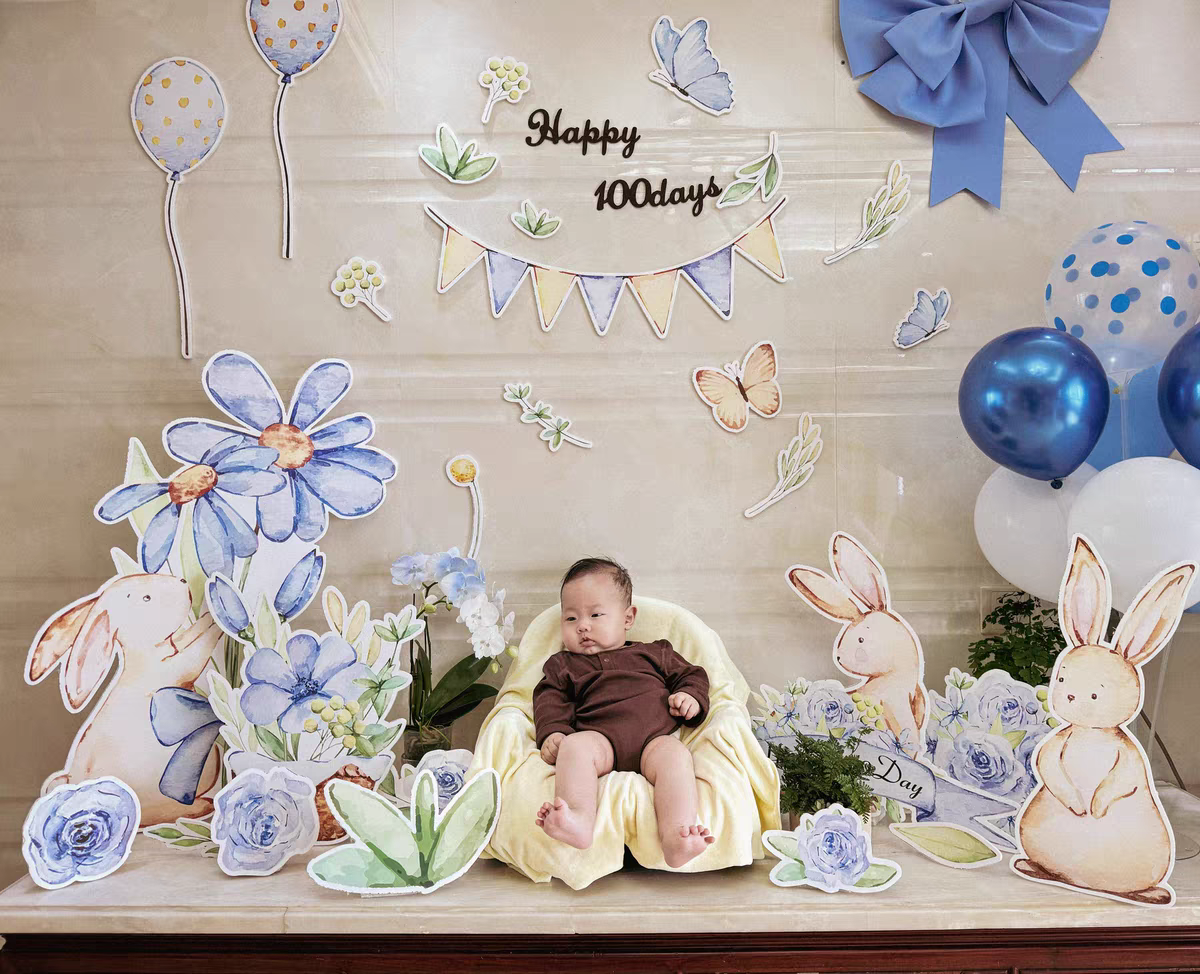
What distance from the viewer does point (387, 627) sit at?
6.56 ft

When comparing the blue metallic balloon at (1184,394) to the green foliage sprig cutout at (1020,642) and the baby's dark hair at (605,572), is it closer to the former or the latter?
the green foliage sprig cutout at (1020,642)

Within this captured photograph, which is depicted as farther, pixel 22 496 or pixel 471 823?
pixel 22 496

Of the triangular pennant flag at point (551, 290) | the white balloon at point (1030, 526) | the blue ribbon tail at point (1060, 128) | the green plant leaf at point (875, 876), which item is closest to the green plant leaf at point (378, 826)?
the green plant leaf at point (875, 876)

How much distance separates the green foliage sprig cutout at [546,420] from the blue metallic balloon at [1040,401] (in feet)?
3.12

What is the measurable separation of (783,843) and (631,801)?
289 millimetres

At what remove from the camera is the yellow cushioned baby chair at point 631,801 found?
1.69 meters

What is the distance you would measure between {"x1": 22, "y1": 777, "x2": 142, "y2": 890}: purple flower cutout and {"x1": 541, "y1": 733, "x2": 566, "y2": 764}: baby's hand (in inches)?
31.5

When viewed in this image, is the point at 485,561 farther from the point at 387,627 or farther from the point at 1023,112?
the point at 1023,112

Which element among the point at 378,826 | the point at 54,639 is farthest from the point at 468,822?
the point at 54,639

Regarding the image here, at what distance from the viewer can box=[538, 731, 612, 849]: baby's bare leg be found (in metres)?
1.63

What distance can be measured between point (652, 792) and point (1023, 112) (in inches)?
74.6

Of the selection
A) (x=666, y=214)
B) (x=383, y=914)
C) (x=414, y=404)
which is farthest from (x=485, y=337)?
(x=383, y=914)

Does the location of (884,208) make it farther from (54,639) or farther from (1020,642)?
(54,639)

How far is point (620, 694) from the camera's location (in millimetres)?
1929
